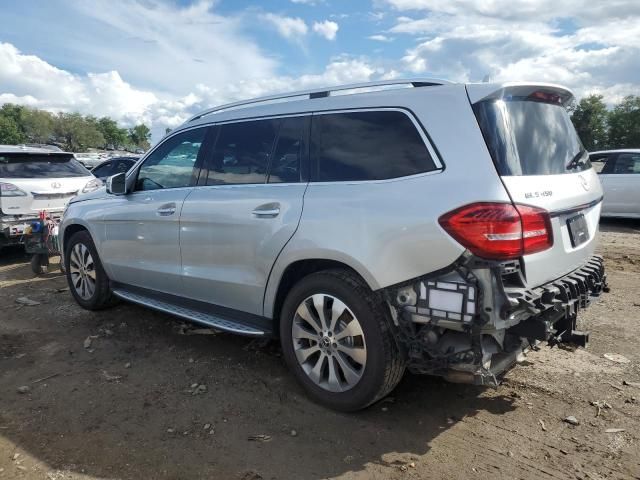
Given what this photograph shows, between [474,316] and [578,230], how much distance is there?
3.59ft

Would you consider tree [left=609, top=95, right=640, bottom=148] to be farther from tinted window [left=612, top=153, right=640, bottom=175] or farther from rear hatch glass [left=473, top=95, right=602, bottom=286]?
rear hatch glass [left=473, top=95, right=602, bottom=286]

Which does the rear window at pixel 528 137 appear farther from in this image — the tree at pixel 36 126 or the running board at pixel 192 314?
the tree at pixel 36 126

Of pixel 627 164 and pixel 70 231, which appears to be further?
pixel 627 164

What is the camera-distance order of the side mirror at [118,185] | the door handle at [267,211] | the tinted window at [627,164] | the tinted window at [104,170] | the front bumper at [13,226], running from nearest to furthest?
the door handle at [267,211] < the side mirror at [118,185] < the front bumper at [13,226] < the tinted window at [627,164] < the tinted window at [104,170]

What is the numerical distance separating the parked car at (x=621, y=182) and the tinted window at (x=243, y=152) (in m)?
9.81

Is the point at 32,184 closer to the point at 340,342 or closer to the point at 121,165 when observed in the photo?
the point at 121,165

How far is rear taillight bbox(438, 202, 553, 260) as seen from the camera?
8.71 feet

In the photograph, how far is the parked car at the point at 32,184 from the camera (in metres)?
7.76

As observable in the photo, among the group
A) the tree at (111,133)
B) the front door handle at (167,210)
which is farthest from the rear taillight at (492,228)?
the tree at (111,133)

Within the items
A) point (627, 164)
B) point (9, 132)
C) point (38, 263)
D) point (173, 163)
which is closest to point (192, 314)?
point (173, 163)

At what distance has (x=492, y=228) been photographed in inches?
104

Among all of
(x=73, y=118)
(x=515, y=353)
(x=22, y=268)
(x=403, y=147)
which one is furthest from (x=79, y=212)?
(x=73, y=118)

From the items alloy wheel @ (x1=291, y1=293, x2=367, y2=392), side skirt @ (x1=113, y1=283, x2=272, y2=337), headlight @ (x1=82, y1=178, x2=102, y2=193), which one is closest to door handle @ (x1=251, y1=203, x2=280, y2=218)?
alloy wheel @ (x1=291, y1=293, x2=367, y2=392)

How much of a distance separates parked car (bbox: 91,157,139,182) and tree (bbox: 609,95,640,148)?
133 feet
